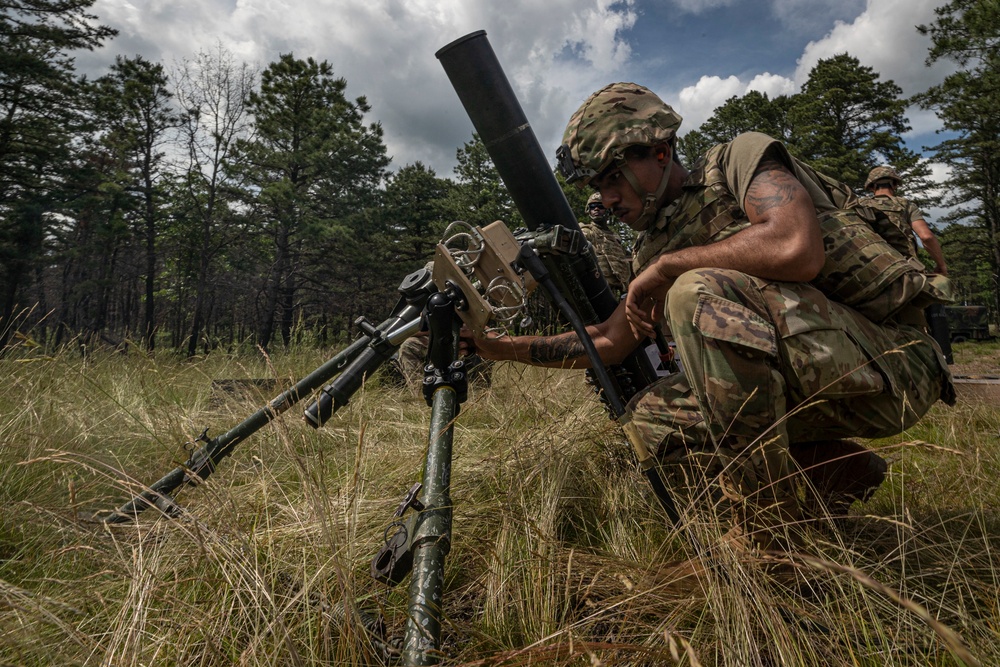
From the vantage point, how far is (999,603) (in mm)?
1319

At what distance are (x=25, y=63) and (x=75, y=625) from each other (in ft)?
68.3

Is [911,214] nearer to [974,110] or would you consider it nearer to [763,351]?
[763,351]

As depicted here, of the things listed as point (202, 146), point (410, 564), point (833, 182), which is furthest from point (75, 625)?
point (202, 146)

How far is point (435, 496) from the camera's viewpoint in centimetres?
127

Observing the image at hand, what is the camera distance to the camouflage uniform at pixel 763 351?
157cm

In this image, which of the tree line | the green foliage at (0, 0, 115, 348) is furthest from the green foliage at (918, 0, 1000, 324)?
the green foliage at (0, 0, 115, 348)

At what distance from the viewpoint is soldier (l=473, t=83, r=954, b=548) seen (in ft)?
5.16

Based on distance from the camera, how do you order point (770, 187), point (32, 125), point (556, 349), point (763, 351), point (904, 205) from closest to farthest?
point (763, 351) → point (770, 187) → point (556, 349) → point (904, 205) → point (32, 125)

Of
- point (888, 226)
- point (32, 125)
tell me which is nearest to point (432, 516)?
point (888, 226)

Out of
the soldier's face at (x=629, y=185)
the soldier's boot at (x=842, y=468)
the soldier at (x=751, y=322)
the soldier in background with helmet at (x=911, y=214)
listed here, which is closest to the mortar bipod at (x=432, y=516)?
the soldier at (x=751, y=322)

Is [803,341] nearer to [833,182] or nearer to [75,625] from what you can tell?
[833,182]

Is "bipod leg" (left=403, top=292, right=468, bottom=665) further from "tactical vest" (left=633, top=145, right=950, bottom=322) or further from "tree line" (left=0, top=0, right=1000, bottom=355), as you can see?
"tree line" (left=0, top=0, right=1000, bottom=355)

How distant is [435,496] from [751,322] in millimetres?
1065

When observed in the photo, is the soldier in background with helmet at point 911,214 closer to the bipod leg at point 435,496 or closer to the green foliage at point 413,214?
the bipod leg at point 435,496
